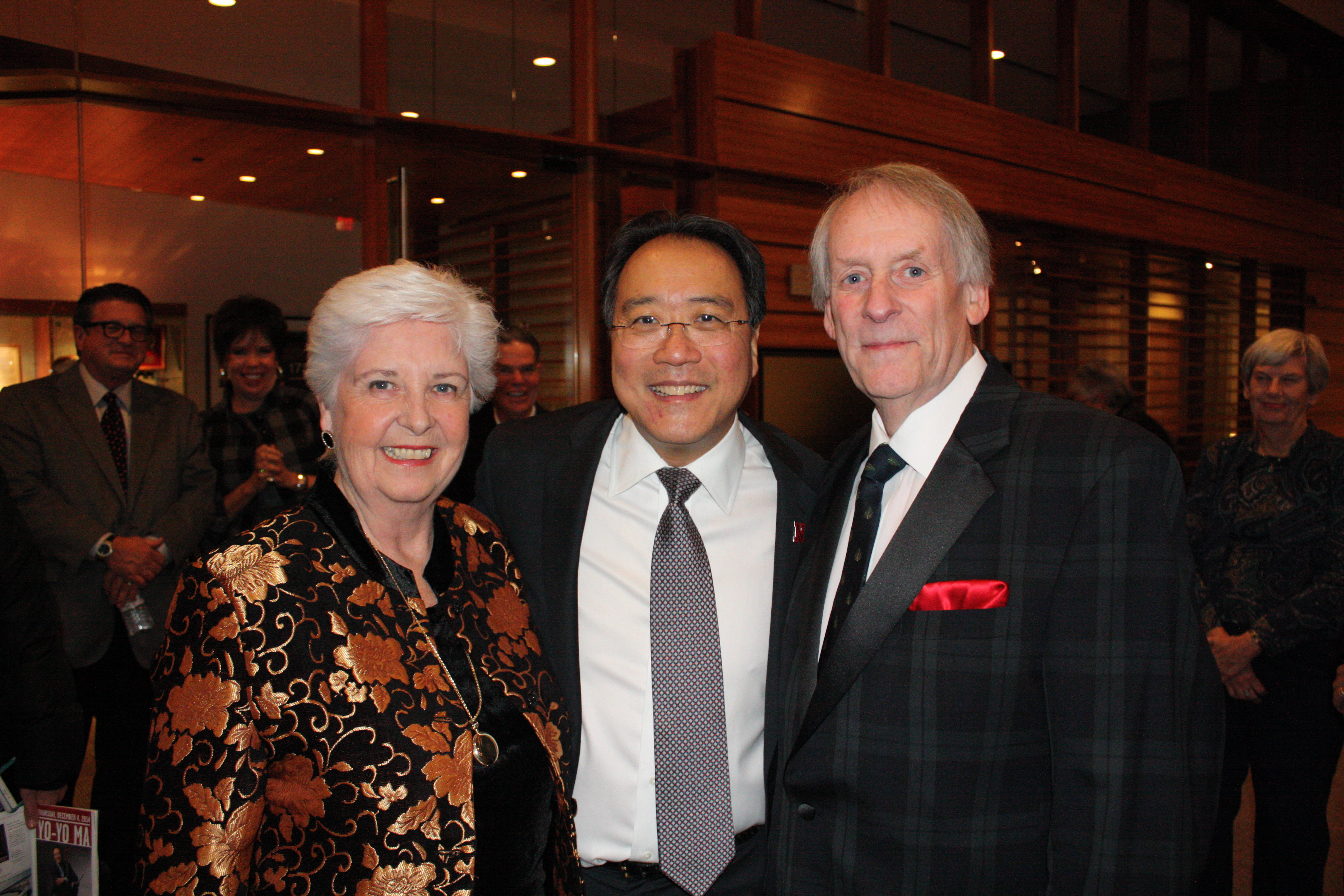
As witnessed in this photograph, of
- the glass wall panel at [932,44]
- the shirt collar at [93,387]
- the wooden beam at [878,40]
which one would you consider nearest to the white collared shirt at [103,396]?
the shirt collar at [93,387]

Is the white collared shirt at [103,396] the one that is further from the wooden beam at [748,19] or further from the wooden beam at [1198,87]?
the wooden beam at [1198,87]

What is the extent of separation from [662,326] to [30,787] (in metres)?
1.84

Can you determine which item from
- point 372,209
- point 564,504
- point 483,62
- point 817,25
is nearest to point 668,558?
A: point 564,504

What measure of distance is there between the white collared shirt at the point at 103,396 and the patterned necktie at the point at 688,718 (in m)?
2.64

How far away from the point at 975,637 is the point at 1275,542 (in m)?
2.46

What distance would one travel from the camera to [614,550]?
1918mm

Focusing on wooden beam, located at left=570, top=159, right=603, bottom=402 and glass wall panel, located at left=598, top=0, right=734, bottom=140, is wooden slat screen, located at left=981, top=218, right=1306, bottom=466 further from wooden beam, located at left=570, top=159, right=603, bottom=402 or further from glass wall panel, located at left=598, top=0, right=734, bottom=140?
wooden beam, located at left=570, top=159, right=603, bottom=402

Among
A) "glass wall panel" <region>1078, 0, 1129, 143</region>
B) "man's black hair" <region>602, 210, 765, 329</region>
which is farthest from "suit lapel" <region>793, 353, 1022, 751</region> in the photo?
"glass wall panel" <region>1078, 0, 1129, 143</region>

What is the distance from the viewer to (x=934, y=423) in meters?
1.57

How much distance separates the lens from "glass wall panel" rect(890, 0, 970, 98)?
6.79 m

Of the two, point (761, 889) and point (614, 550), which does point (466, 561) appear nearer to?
point (614, 550)

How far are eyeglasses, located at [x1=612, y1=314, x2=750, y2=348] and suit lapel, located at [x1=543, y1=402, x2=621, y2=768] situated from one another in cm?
26

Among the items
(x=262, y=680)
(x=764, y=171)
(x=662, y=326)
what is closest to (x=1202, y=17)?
(x=764, y=171)

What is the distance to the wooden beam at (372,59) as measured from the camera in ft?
14.1
